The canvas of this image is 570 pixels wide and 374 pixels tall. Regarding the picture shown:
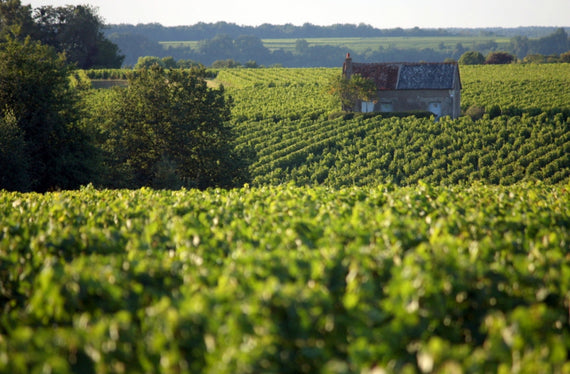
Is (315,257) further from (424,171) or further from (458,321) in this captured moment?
(424,171)

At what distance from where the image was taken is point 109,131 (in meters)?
28.0

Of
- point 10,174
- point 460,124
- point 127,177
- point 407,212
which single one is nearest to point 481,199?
point 407,212

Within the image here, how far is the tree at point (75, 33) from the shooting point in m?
83.4

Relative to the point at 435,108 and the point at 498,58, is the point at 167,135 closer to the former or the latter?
the point at 435,108

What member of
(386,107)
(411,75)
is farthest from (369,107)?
(411,75)

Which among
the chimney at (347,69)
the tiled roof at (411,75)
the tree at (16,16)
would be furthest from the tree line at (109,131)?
the tree at (16,16)

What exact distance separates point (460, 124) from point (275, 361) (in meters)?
41.7

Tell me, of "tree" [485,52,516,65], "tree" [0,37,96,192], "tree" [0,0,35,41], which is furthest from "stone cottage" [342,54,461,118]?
"tree" [485,52,516,65]

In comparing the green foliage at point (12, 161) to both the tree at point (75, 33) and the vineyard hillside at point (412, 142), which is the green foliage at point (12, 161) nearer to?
the vineyard hillside at point (412, 142)

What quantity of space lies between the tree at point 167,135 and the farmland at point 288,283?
16.1 metres

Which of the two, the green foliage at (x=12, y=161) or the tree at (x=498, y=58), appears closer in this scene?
the green foliage at (x=12, y=161)

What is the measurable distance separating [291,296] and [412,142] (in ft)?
124

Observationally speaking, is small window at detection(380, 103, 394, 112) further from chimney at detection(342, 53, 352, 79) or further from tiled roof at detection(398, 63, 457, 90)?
chimney at detection(342, 53, 352, 79)

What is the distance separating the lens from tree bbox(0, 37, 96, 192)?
23484mm
